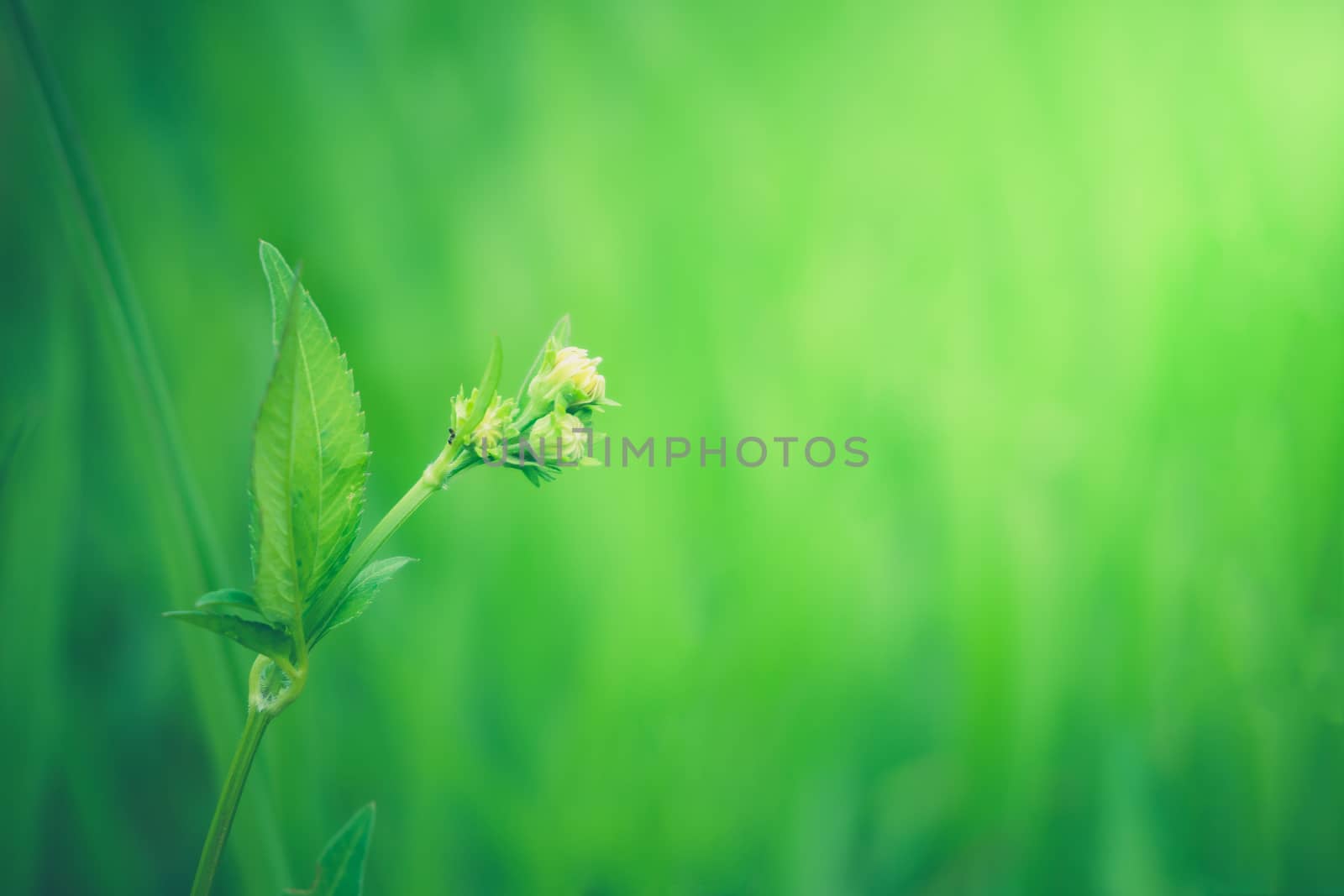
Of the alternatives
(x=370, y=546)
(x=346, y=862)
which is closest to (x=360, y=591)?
(x=370, y=546)

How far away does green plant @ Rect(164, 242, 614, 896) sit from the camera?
1.38ft

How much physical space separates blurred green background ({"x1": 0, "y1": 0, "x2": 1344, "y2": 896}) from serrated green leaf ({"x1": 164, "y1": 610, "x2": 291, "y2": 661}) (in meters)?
0.36

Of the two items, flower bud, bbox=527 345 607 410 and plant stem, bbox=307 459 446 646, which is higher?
flower bud, bbox=527 345 607 410

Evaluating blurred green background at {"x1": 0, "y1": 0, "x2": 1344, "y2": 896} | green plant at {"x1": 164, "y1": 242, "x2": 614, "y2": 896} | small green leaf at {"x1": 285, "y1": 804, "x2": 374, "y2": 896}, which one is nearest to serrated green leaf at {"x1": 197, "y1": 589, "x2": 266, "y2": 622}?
green plant at {"x1": 164, "y1": 242, "x2": 614, "y2": 896}

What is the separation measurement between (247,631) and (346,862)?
0.17 m

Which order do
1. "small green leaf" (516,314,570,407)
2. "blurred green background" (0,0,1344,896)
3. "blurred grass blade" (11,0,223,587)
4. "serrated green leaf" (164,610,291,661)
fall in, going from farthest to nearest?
1. "blurred green background" (0,0,1344,896)
2. "blurred grass blade" (11,0,223,587)
3. "small green leaf" (516,314,570,407)
4. "serrated green leaf" (164,610,291,661)

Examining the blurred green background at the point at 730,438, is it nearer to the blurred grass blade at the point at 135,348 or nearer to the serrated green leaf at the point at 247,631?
the blurred grass blade at the point at 135,348

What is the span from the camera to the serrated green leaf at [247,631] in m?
0.41

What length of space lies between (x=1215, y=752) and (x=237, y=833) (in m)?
1.29

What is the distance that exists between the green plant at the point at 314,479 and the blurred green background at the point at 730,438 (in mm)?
348

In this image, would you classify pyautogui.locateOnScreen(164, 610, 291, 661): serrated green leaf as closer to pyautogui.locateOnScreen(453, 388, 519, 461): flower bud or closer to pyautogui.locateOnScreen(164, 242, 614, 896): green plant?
pyautogui.locateOnScreen(164, 242, 614, 896): green plant

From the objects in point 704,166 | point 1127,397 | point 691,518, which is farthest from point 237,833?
point 1127,397

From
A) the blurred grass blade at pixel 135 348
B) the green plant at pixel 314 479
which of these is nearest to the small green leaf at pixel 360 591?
the green plant at pixel 314 479

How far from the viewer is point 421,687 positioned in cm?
99
